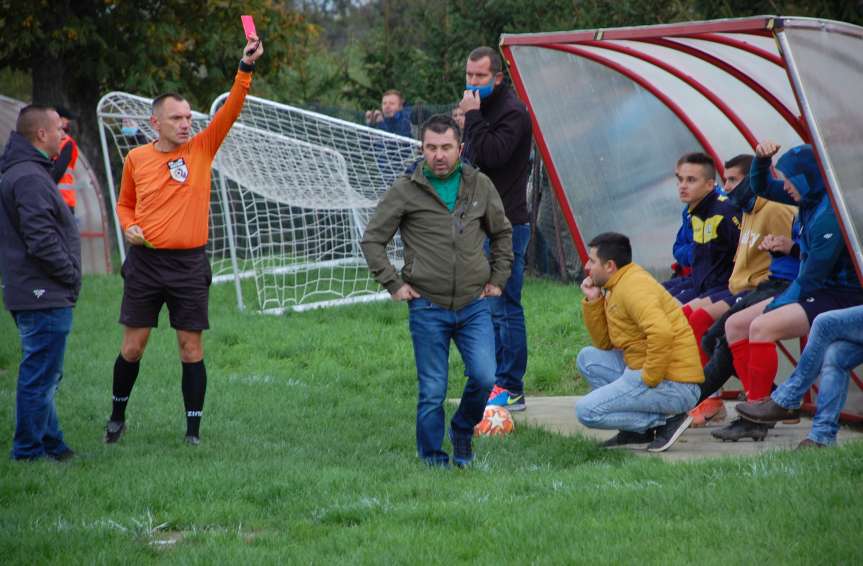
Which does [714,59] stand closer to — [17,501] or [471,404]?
[471,404]

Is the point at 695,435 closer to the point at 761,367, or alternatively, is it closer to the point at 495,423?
the point at 761,367

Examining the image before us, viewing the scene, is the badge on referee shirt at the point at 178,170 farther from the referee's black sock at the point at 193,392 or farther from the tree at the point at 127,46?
the tree at the point at 127,46

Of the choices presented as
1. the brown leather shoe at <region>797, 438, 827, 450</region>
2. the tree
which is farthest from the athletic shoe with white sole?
the tree

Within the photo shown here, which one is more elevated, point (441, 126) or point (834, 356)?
point (441, 126)

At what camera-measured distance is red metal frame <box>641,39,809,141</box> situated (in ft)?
25.8

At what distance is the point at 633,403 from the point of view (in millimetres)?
6973

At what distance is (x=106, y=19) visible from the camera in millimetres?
21078

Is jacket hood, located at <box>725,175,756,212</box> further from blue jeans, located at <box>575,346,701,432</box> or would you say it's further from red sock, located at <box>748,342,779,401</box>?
blue jeans, located at <box>575,346,701,432</box>

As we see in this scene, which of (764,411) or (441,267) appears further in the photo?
(764,411)

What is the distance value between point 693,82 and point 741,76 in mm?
647

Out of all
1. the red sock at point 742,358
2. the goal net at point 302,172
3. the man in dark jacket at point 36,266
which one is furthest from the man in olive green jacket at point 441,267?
the goal net at point 302,172

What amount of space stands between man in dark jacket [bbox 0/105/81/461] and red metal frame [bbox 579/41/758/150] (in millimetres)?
3787

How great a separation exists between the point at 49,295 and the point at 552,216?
9.08 m

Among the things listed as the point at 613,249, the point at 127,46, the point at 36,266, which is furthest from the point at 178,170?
the point at 127,46
